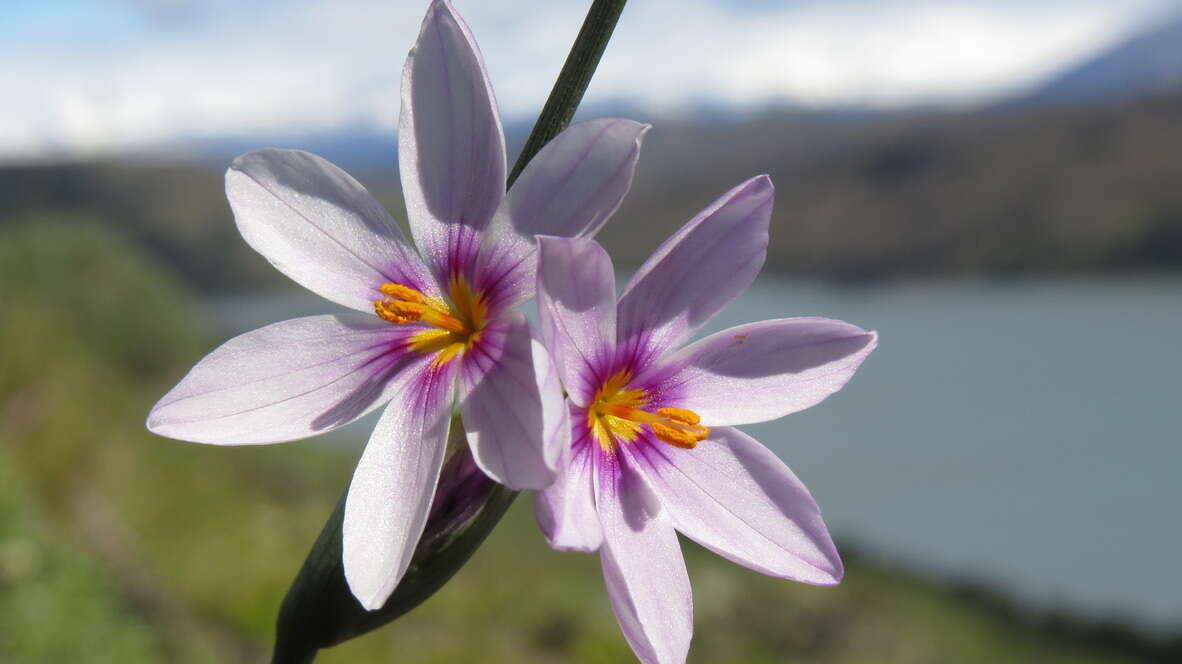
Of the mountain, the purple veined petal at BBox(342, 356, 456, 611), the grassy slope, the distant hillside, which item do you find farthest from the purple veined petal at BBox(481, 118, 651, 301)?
the mountain

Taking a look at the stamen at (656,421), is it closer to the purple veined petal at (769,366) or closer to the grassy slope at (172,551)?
the purple veined petal at (769,366)

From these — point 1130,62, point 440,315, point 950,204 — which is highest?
point 440,315

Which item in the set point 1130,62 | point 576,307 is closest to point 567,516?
point 576,307

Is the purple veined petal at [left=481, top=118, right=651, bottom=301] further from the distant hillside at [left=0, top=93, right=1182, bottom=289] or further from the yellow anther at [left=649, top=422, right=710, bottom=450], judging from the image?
the distant hillside at [left=0, top=93, right=1182, bottom=289]

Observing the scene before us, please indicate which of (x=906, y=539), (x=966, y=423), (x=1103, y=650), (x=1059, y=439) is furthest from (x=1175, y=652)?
(x=966, y=423)

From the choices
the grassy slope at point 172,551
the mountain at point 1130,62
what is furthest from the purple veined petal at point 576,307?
the mountain at point 1130,62

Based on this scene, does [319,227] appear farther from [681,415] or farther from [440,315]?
[681,415]
